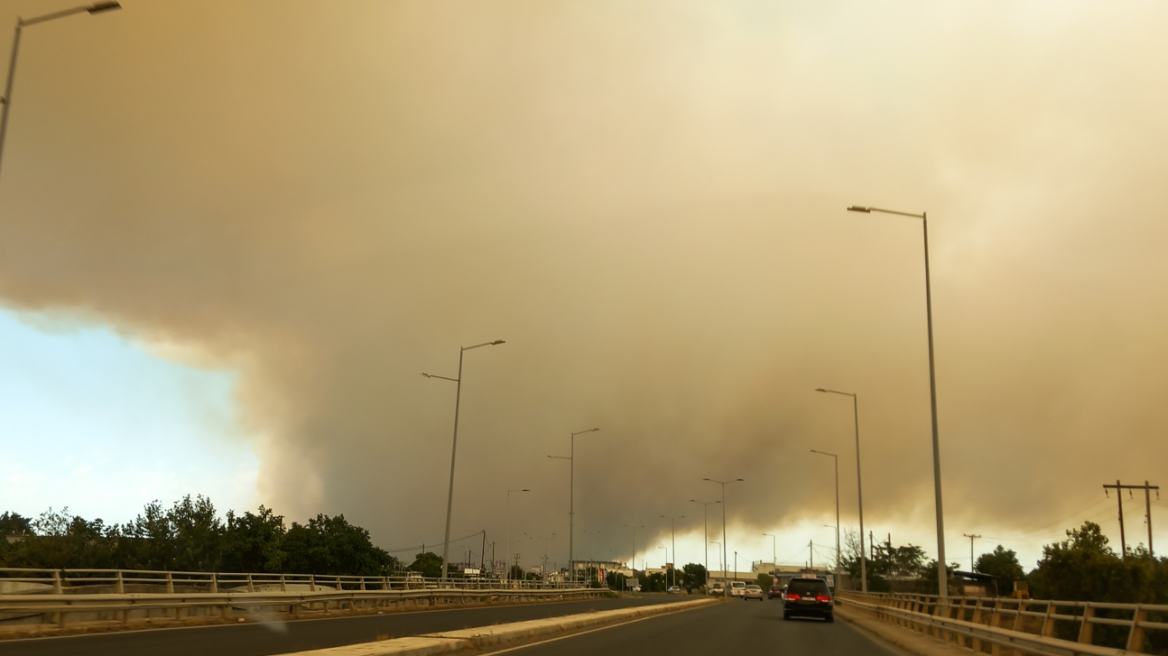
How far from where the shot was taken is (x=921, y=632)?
104 feet

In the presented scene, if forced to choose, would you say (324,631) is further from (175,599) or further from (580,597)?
(580,597)

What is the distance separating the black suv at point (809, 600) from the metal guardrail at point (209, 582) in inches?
770

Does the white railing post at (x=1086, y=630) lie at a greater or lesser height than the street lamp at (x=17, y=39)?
lesser

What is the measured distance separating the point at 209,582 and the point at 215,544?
61.0 metres

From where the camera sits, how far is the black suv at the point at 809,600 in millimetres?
42906

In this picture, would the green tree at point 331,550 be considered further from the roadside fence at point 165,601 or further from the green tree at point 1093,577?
the green tree at point 1093,577

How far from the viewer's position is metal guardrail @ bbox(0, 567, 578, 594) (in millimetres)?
28266

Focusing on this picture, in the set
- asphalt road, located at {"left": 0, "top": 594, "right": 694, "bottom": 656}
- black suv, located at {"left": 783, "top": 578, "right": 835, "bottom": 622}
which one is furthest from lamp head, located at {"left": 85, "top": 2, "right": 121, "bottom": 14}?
Answer: black suv, located at {"left": 783, "top": 578, "right": 835, "bottom": 622}

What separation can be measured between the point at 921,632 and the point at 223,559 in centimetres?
7797

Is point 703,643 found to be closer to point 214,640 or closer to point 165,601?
point 214,640

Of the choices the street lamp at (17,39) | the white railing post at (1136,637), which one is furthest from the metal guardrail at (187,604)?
the white railing post at (1136,637)

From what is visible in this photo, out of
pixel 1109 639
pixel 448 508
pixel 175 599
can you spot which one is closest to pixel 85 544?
pixel 448 508

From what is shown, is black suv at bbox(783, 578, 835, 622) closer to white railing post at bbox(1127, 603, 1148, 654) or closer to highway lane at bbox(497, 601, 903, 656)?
highway lane at bbox(497, 601, 903, 656)

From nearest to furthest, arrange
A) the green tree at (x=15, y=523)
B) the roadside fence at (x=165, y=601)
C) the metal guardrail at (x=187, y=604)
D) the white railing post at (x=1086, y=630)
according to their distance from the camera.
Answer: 1. the white railing post at (x=1086, y=630)
2. the metal guardrail at (x=187, y=604)
3. the roadside fence at (x=165, y=601)
4. the green tree at (x=15, y=523)
